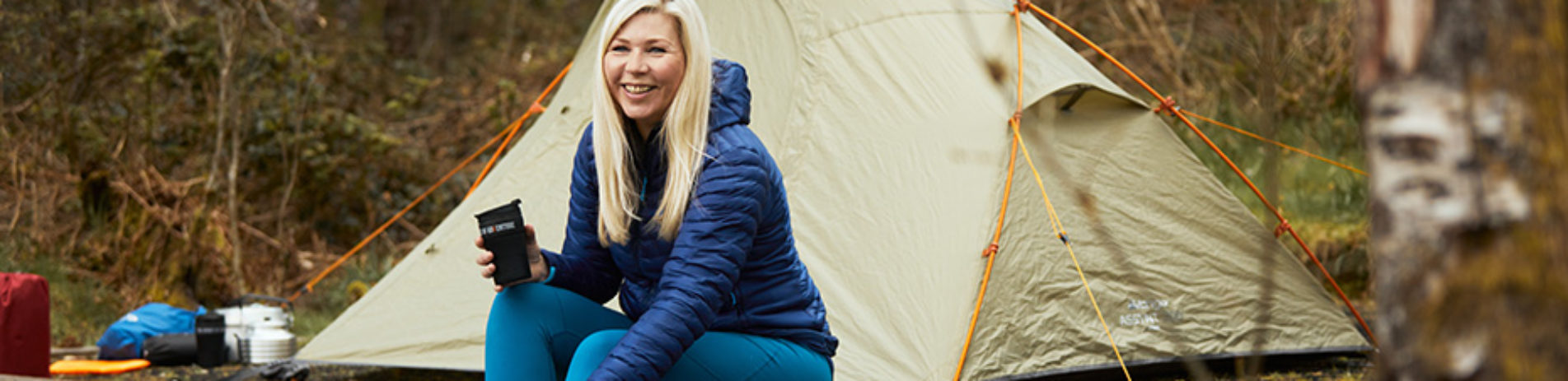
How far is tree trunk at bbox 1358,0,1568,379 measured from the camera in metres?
0.97

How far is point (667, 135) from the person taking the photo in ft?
7.77

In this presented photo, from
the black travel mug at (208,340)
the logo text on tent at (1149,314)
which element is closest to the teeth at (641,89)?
the logo text on tent at (1149,314)

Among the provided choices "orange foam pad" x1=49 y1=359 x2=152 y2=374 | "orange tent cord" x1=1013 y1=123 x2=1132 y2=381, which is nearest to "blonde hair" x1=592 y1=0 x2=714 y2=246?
"orange tent cord" x1=1013 y1=123 x2=1132 y2=381

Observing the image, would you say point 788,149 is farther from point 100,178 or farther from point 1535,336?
point 100,178

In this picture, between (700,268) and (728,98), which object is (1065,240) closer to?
(728,98)


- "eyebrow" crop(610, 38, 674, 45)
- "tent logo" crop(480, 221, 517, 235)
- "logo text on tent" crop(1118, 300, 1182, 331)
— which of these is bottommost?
"logo text on tent" crop(1118, 300, 1182, 331)

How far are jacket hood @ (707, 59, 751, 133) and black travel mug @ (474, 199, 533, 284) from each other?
354 mm

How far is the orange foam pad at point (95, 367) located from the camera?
192 inches

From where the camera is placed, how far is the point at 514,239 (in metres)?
2.37

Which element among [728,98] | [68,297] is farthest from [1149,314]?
[68,297]

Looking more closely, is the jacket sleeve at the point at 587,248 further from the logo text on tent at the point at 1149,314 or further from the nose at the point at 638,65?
the logo text on tent at the point at 1149,314

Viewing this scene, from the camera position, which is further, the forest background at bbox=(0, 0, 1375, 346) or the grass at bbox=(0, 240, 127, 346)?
the forest background at bbox=(0, 0, 1375, 346)

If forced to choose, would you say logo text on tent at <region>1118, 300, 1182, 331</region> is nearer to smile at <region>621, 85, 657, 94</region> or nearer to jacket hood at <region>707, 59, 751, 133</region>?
jacket hood at <region>707, 59, 751, 133</region>

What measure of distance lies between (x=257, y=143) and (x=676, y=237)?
620 cm
